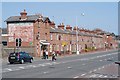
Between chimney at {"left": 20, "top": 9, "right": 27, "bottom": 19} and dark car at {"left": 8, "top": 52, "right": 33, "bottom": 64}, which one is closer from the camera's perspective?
dark car at {"left": 8, "top": 52, "right": 33, "bottom": 64}

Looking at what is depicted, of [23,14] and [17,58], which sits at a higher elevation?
[23,14]

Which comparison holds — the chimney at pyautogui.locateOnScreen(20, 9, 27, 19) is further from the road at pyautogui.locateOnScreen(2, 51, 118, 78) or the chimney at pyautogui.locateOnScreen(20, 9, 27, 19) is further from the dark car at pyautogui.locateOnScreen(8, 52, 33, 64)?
the road at pyautogui.locateOnScreen(2, 51, 118, 78)

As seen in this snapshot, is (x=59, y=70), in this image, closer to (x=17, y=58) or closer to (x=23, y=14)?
(x=17, y=58)

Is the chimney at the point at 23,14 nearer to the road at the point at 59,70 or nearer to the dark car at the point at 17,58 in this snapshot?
the dark car at the point at 17,58

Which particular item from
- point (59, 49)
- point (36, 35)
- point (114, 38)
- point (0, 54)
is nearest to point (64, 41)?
point (59, 49)

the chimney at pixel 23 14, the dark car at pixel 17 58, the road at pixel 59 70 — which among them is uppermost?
the chimney at pixel 23 14

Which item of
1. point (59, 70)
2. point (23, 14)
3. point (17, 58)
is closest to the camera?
point (59, 70)

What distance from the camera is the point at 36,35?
68.8 m

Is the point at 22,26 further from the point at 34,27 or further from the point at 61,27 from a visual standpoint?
the point at 61,27

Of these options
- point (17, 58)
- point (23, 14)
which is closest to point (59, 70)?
point (17, 58)

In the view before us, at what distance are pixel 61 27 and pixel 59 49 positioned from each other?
50.8ft

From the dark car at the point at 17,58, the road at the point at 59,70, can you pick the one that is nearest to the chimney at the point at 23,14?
the dark car at the point at 17,58

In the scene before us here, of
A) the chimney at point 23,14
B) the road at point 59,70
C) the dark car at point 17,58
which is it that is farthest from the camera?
the chimney at point 23,14

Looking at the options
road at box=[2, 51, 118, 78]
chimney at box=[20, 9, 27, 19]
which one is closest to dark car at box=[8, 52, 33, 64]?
road at box=[2, 51, 118, 78]
